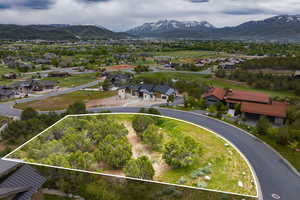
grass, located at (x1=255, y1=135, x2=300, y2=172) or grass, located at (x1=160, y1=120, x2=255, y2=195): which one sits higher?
grass, located at (x1=160, y1=120, x2=255, y2=195)

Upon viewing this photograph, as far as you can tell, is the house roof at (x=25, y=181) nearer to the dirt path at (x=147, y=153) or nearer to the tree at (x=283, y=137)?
the dirt path at (x=147, y=153)

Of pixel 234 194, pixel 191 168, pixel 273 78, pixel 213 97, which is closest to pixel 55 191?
pixel 191 168

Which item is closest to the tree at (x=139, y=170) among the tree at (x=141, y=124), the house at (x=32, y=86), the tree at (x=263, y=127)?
the tree at (x=141, y=124)

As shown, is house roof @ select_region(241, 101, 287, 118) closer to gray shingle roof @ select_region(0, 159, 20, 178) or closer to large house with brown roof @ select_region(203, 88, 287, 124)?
large house with brown roof @ select_region(203, 88, 287, 124)

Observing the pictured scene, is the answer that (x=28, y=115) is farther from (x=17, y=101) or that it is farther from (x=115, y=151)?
(x=17, y=101)

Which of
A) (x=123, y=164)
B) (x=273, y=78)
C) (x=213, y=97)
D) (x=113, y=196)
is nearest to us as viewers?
(x=113, y=196)

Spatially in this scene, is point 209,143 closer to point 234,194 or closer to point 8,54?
point 234,194

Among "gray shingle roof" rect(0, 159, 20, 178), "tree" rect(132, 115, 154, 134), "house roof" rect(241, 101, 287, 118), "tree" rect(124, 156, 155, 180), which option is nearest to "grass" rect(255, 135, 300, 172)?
"house roof" rect(241, 101, 287, 118)
